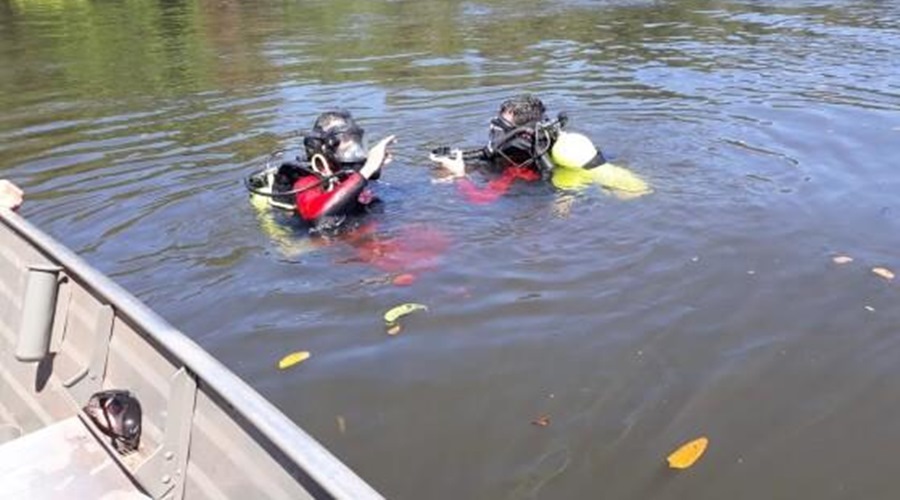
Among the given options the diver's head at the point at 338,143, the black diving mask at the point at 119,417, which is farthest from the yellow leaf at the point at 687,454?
the diver's head at the point at 338,143

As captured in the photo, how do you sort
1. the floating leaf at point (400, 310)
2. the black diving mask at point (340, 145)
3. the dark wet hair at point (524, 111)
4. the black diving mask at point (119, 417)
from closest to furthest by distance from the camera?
the black diving mask at point (119, 417) < the floating leaf at point (400, 310) < the black diving mask at point (340, 145) < the dark wet hair at point (524, 111)

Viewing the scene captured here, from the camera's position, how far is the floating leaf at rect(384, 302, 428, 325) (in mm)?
5793

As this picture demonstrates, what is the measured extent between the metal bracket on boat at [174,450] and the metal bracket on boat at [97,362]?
1.96ft

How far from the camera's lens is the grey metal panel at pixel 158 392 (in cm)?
263

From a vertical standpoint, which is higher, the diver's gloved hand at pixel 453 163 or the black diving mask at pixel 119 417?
the black diving mask at pixel 119 417

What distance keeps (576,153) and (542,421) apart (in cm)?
406

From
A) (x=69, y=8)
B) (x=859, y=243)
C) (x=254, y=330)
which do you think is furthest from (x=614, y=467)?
(x=69, y=8)

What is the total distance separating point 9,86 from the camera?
49.2ft

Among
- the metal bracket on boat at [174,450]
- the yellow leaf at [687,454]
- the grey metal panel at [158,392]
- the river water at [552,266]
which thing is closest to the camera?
the grey metal panel at [158,392]

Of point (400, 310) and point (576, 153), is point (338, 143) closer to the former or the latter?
point (400, 310)

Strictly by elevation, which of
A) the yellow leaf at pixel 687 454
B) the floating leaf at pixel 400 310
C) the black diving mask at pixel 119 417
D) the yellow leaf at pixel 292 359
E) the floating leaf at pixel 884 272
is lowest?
the yellow leaf at pixel 292 359

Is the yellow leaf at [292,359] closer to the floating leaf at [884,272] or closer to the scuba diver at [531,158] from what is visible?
the scuba diver at [531,158]

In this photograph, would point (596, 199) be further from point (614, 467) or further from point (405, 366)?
point (614, 467)

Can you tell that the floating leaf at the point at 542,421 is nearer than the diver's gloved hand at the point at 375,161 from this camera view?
Yes
